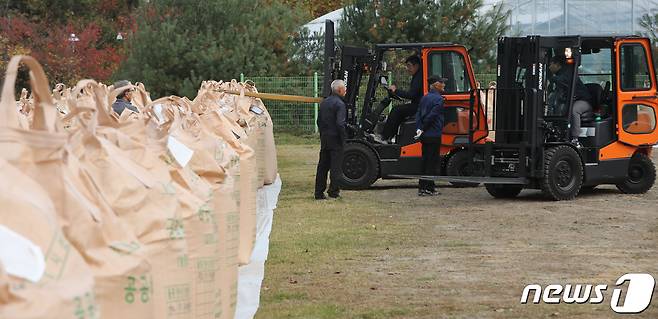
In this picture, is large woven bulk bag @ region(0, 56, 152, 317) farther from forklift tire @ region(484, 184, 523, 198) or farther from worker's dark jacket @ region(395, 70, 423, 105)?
worker's dark jacket @ region(395, 70, 423, 105)

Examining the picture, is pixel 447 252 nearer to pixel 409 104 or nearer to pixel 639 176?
pixel 639 176

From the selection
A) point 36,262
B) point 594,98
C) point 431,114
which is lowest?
point 431,114

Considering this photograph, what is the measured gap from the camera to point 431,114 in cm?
1820

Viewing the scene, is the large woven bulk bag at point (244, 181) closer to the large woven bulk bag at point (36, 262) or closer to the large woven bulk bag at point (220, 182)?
the large woven bulk bag at point (220, 182)

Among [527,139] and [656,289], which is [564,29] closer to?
[527,139]

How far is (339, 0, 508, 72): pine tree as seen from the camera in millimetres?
35844

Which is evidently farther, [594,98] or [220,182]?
[594,98]

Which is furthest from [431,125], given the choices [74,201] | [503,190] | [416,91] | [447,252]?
[74,201]

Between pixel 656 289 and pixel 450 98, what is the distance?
9.50m

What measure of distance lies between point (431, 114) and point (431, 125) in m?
0.18

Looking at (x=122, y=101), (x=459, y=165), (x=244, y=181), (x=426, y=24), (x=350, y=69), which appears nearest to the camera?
(x=244, y=181)

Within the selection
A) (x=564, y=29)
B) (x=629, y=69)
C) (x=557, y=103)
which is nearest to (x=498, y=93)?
(x=557, y=103)

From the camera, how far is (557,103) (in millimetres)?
18031

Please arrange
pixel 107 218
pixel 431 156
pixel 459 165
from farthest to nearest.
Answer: pixel 459 165 → pixel 431 156 → pixel 107 218
